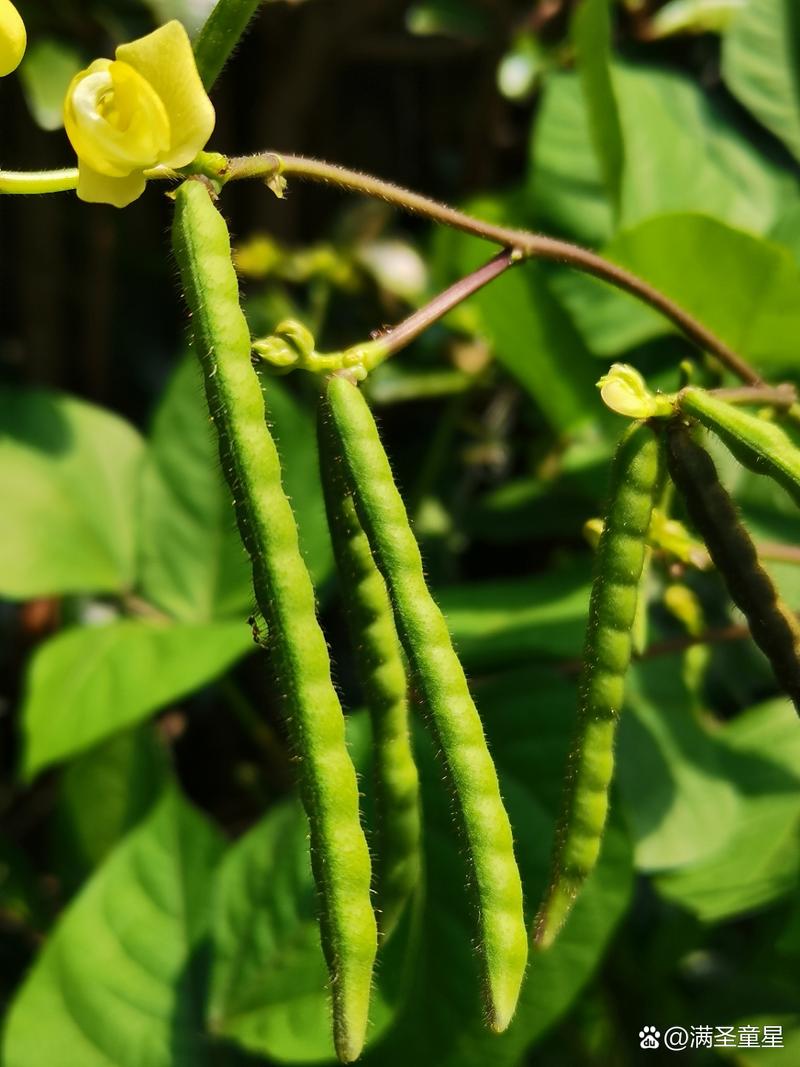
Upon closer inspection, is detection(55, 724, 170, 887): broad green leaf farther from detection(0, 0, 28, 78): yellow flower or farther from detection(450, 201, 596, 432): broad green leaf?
detection(0, 0, 28, 78): yellow flower

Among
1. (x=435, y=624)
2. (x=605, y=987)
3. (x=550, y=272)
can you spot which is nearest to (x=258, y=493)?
(x=435, y=624)

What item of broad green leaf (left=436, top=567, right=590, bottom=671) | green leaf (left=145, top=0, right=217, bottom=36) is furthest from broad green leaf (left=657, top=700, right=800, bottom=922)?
green leaf (left=145, top=0, right=217, bottom=36)

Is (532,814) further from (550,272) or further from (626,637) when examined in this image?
(550,272)

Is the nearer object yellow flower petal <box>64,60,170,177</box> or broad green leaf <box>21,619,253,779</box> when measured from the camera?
yellow flower petal <box>64,60,170,177</box>

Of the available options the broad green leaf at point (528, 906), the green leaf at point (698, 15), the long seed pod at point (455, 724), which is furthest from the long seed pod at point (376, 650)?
the green leaf at point (698, 15)

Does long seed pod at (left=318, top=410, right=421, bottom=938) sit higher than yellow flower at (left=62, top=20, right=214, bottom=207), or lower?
lower

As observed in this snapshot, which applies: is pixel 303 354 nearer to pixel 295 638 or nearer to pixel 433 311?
pixel 433 311
